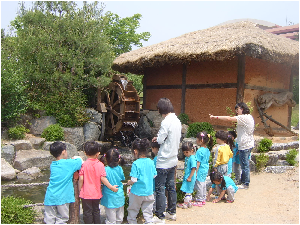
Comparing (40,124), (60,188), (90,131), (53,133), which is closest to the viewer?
(60,188)

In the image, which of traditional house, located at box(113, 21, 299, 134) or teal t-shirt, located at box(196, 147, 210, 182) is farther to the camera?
traditional house, located at box(113, 21, 299, 134)

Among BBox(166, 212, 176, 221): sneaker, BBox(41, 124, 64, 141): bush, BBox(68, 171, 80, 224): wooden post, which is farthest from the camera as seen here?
BBox(41, 124, 64, 141): bush

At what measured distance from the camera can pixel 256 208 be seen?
4625 mm

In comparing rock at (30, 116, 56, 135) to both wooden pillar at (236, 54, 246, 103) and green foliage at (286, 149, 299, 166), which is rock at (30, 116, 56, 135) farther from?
green foliage at (286, 149, 299, 166)

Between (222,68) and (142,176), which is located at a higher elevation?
(222,68)

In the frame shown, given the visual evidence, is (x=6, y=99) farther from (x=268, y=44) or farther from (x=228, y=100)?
(x=268, y=44)

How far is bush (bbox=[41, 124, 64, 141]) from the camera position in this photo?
9207 millimetres

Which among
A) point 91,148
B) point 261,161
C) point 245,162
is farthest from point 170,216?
point 261,161

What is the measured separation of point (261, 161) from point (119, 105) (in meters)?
6.12

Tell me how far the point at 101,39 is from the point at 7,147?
5.09 meters

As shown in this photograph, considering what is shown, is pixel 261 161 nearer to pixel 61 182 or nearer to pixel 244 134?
pixel 244 134

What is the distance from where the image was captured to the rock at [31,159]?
7875 mm

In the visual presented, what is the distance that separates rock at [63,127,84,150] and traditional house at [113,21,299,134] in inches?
122

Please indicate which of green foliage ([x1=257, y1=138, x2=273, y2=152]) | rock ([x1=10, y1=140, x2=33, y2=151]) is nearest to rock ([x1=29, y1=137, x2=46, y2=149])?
rock ([x1=10, y1=140, x2=33, y2=151])
